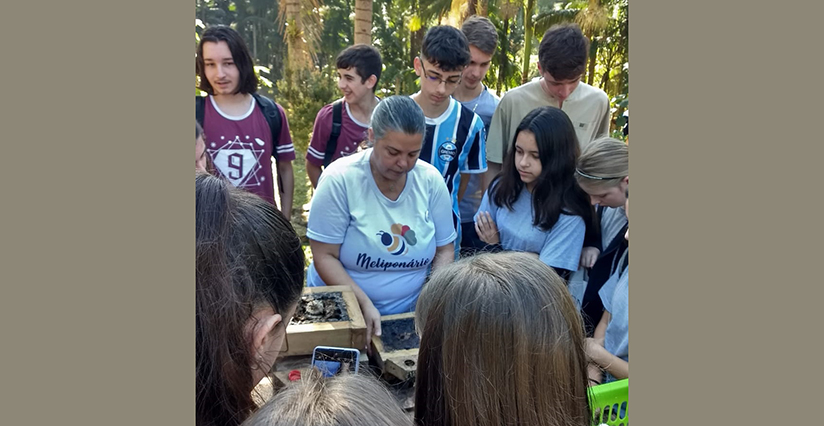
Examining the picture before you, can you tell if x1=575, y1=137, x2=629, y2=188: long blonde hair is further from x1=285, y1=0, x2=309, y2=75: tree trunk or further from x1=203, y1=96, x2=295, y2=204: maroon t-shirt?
x1=285, y1=0, x2=309, y2=75: tree trunk

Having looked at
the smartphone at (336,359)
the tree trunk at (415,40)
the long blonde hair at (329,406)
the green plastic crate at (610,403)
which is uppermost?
the tree trunk at (415,40)

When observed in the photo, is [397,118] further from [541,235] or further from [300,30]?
[300,30]

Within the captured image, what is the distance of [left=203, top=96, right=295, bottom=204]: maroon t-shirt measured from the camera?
3.39 m

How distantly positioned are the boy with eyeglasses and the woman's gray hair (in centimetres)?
82

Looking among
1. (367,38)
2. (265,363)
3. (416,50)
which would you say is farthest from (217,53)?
(416,50)

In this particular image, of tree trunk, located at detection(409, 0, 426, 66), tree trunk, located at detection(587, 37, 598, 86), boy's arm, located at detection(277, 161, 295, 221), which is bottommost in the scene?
boy's arm, located at detection(277, 161, 295, 221)

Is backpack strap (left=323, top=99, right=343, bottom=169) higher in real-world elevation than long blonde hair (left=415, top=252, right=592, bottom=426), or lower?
higher

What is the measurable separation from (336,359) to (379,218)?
0.92 metres

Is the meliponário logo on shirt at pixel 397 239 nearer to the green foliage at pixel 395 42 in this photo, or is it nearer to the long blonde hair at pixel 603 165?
the long blonde hair at pixel 603 165

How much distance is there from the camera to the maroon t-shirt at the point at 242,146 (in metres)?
3.39

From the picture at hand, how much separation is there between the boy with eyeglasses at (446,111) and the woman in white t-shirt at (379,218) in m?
0.74

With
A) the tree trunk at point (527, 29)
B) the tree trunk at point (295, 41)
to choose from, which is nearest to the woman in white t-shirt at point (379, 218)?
the tree trunk at point (295, 41)

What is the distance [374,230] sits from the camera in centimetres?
269

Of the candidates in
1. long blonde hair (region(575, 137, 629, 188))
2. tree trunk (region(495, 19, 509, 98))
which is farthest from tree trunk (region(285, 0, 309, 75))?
long blonde hair (region(575, 137, 629, 188))
